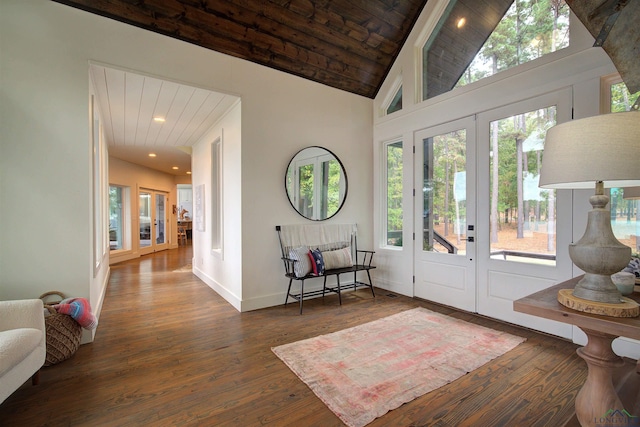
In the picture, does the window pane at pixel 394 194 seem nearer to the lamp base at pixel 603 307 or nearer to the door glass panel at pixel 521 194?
the door glass panel at pixel 521 194

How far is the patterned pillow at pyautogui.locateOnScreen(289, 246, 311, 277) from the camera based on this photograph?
352 cm

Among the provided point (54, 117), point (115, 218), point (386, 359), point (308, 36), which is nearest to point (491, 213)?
point (386, 359)

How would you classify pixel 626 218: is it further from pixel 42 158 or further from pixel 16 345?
pixel 42 158

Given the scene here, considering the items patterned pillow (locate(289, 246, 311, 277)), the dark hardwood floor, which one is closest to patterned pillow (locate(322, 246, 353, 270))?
patterned pillow (locate(289, 246, 311, 277))

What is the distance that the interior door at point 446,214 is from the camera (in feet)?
11.2

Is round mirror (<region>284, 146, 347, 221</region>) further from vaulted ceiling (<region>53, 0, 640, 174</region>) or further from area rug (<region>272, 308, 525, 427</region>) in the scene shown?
area rug (<region>272, 308, 525, 427</region>)

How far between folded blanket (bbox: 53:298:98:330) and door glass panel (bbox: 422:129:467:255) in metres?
3.67

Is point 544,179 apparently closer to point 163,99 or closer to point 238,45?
point 238,45

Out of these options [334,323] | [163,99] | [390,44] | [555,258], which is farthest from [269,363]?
[390,44]

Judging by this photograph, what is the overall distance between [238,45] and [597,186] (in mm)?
3491

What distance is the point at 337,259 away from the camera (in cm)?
387

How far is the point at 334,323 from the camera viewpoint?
3.15 m

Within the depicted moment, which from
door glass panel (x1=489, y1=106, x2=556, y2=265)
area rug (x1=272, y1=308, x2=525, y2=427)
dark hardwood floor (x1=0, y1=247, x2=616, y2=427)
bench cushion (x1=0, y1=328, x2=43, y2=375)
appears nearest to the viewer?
bench cushion (x1=0, y1=328, x2=43, y2=375)

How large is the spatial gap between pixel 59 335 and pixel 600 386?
3.46 metres
